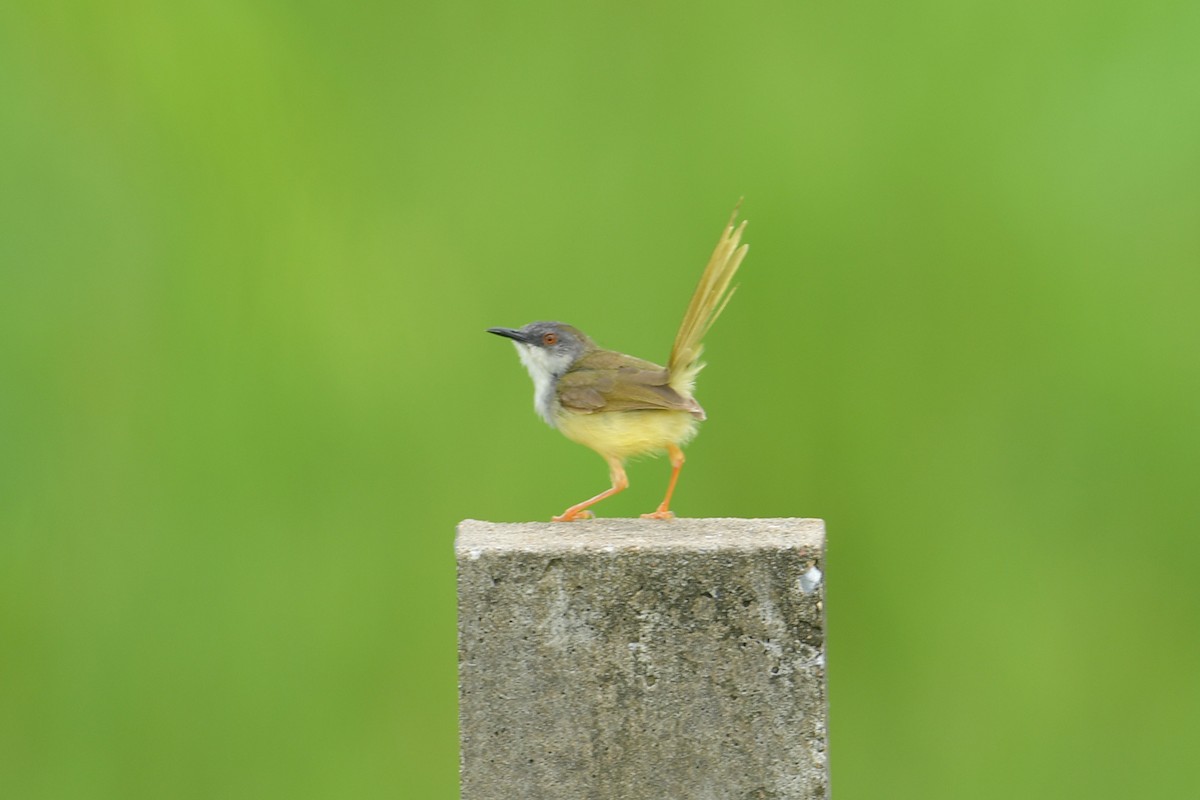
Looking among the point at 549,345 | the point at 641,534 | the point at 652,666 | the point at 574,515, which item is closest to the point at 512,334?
the point at 549,345

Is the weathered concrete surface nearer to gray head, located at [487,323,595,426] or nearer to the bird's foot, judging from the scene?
the bird's foot

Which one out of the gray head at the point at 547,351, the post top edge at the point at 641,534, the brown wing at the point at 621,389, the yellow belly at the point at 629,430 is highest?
the gray head at the point at 547,351

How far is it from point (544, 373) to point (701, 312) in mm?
655

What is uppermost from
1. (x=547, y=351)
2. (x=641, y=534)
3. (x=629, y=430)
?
(x=547, y=351)

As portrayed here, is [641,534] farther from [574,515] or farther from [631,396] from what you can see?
[631,396]

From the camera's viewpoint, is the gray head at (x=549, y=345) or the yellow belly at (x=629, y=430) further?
the gray head at (x=549, y=345)

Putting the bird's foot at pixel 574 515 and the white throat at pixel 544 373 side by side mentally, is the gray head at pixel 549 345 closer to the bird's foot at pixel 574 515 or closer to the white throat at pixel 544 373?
the white throat at pixel 544 373

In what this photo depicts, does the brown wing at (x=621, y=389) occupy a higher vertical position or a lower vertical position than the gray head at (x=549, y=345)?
lower

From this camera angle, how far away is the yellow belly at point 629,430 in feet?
12.8

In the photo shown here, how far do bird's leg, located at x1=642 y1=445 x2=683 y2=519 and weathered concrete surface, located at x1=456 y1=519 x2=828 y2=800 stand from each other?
730 millimetres

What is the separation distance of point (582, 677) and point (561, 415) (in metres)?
1.48

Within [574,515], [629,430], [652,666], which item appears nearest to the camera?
[652,666]

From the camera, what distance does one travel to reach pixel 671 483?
3773mm

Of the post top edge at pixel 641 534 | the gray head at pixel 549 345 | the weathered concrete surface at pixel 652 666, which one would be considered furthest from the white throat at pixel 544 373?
the weathered concrete surface at pixel 652 666
